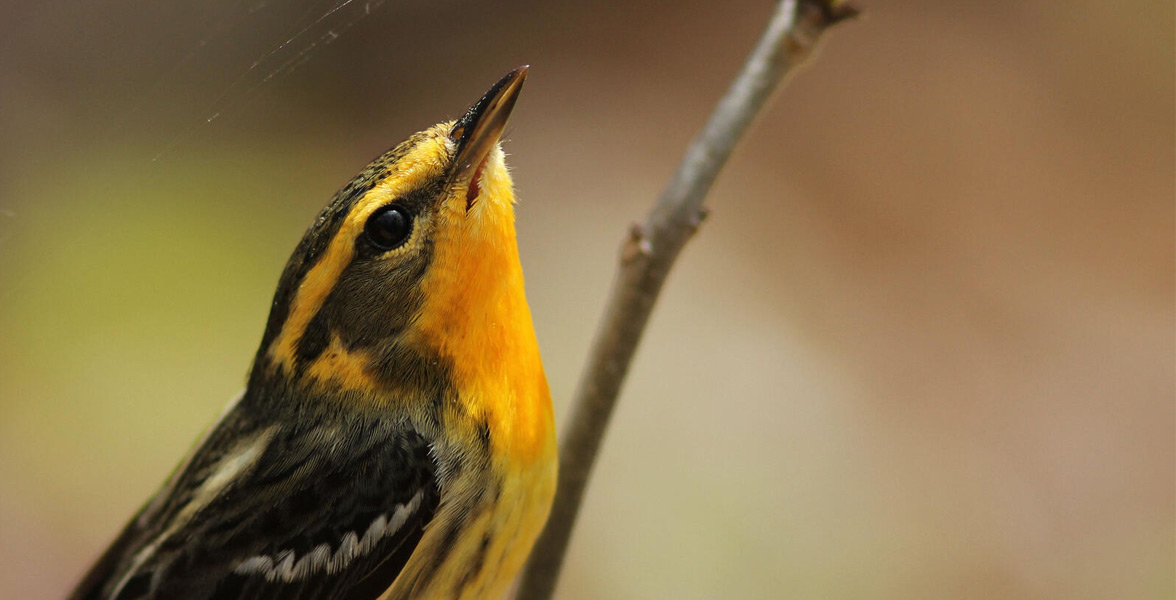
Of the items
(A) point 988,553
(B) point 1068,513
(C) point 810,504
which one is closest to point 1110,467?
(B) point 1068,513

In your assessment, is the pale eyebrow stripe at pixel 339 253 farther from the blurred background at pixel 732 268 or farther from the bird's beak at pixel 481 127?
the blurred background at pixel 732 268

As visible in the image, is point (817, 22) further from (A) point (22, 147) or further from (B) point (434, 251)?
(A) point (22, 147)

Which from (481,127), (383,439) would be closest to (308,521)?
(383,439)

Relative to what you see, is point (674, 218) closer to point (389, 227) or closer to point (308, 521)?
point (389, 227)

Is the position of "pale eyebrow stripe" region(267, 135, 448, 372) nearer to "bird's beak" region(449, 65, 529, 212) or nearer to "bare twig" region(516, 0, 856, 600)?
"bird's beak" region(449, 65, 529, 212)

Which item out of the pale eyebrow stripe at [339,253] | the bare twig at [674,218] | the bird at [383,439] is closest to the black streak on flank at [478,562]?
the bird at [383,439]

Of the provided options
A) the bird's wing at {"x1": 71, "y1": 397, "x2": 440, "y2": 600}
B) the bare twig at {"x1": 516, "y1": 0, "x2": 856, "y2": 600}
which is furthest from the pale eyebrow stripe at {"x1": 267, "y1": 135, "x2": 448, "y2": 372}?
the bare twig at {"x1": 516, "y1": 0, "x2": 856, "y2": 600}
